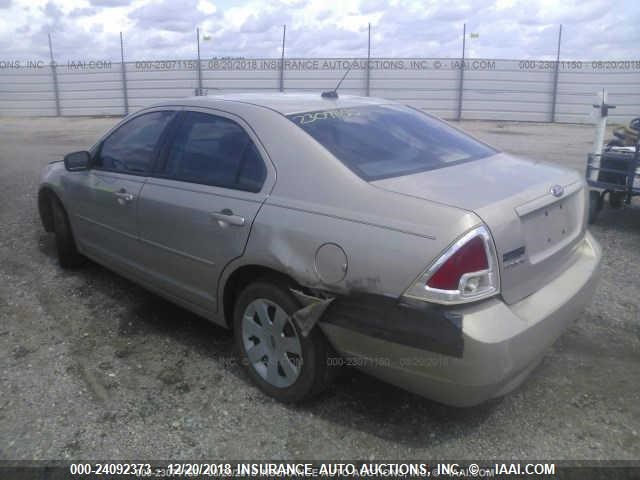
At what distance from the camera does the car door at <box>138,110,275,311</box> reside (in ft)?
10.2

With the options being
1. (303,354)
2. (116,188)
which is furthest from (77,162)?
(303,354)

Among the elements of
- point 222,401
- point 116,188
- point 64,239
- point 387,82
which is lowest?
point 222,401

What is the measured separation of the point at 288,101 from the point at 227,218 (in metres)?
0.93

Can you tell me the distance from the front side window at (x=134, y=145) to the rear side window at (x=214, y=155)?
0.80 feet

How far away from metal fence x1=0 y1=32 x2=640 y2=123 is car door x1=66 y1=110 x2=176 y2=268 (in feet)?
52.8

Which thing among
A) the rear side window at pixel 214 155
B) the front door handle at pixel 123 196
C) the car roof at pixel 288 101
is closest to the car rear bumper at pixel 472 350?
the rear side window at pixel 214 155

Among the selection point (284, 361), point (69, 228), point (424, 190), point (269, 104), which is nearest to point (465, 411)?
point (284, 361)

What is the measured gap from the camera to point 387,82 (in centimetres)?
2148

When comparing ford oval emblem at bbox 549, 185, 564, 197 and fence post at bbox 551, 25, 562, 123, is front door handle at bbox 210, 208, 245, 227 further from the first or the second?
fence post at bbox 551, 25, 562, 123

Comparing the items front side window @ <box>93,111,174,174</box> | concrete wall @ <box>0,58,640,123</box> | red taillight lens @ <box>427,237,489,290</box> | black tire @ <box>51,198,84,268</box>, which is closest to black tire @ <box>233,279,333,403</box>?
red taillight lens @ <box>427,237,489,290</box>

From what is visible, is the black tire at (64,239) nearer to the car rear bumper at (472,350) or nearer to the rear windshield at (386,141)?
the rear windshield at (386,141)

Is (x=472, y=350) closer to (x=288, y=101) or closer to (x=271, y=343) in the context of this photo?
(x=271, y=343)

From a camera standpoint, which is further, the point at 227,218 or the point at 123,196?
the point at 123,196

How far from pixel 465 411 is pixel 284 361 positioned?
96cm
